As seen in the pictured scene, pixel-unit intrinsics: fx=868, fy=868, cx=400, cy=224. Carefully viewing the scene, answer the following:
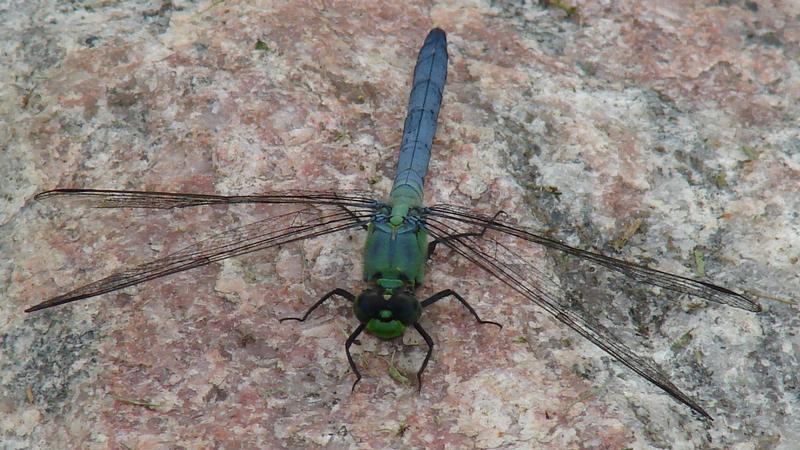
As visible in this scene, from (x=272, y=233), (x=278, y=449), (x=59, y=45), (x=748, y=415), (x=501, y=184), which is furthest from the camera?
(x=59, y=45)

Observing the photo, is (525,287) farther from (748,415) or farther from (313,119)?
(313,119)

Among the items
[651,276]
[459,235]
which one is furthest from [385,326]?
[651,276]

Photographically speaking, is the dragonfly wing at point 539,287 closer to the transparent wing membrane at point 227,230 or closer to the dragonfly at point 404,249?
the dragonfly at point 404,249

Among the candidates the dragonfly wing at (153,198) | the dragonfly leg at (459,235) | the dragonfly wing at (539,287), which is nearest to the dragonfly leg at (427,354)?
the dragonfly wing at (539,287)

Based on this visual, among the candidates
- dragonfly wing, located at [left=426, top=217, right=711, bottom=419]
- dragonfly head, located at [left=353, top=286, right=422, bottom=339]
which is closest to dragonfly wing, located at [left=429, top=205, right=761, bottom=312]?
dragonfly wing, located at [left=426, top=217, right=711, bottom=419]

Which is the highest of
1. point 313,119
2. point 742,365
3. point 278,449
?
point 313,119

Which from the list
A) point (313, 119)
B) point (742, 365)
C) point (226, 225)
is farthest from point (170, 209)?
point (742, 365)

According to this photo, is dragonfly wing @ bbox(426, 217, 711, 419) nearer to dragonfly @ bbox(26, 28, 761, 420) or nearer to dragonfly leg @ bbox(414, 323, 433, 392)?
dragonfly @ bbox(26, 28, 761, 420)
